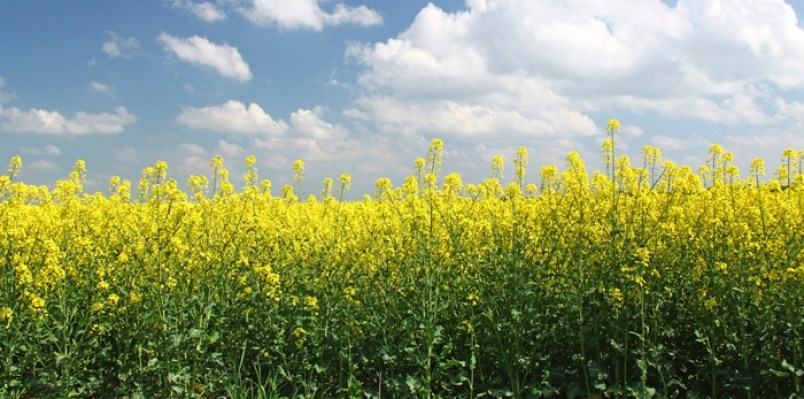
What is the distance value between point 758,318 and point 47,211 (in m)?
8.16

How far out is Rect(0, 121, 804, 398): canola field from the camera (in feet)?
14.8

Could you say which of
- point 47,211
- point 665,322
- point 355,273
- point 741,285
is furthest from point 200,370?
point 47,211

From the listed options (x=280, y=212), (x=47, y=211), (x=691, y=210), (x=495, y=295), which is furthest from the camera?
(x=47, y=211)

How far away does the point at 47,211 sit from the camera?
7.87 m

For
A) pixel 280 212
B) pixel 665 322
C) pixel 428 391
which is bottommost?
pixel 428 391

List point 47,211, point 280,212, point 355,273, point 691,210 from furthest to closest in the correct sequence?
point 47,211, point 280,212, point 691,210, point 355,273

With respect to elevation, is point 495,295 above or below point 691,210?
below

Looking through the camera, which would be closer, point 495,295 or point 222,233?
point 495,295

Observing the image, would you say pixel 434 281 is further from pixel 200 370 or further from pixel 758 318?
pixel 758 318

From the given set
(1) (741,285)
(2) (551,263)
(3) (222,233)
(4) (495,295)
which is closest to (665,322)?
(1) (741,285)

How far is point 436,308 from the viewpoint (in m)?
4.52

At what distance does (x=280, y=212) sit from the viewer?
6926 mm

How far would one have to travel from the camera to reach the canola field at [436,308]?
450cm

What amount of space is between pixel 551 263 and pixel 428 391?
1531 millimetres
